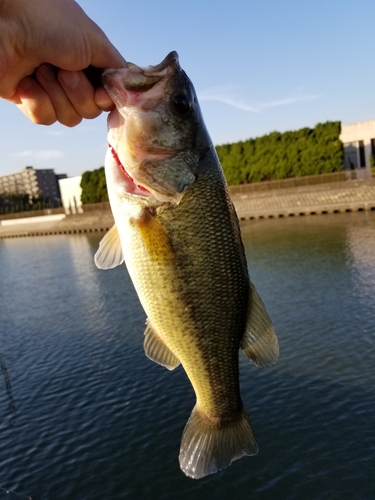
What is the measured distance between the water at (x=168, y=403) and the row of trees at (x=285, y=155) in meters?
23.6

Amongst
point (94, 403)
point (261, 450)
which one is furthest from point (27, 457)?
point (261, 450)

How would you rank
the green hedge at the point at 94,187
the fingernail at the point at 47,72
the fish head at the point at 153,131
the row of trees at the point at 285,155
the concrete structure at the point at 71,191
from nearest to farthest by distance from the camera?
the fish head at the point at 153,131 < the fingernail at the point at 47,72 < the row of trees at the point at 285,155 < the green hedge at the point at 94,187 < the concrete structure at the point at 71,191

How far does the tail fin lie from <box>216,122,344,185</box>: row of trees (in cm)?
3943

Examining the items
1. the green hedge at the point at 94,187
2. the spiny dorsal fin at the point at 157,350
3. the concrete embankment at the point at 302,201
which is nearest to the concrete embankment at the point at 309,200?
the concrete embankment at the point at 302,201

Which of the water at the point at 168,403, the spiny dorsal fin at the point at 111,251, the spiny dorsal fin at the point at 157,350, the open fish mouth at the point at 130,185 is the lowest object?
the water at the point at 168,403

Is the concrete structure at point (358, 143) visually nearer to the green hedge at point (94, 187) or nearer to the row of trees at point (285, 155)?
the row of trees at point (285, 155)

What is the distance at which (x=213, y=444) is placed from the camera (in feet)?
9.00

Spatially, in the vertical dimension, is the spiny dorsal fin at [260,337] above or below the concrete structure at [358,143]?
below

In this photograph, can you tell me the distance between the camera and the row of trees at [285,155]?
131 feet

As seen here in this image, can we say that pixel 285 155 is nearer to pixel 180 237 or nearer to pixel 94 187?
pixel 94 187

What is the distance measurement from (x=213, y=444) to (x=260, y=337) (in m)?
0.67

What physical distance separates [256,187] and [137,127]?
39.2 meters

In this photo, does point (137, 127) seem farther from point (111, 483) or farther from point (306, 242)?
point (306, 242)

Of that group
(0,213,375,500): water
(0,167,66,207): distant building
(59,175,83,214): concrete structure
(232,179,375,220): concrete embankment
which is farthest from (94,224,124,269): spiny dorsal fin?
(0,167,66,207): distant building
